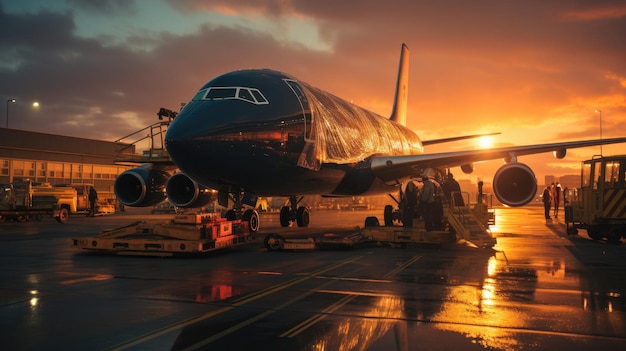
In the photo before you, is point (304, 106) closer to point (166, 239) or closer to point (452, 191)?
point (166, 239)

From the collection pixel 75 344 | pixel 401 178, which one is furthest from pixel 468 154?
pixel 75 344

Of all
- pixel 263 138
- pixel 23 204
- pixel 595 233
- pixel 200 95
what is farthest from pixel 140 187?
pixel 23 204

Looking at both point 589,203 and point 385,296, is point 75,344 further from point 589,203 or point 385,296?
point 589,203

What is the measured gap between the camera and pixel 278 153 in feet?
38.0

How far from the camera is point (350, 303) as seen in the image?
6285 mm

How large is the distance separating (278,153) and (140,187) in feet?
23.0

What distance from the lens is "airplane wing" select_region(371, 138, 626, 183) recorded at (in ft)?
49.7

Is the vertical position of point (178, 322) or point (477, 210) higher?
point (477, 210)

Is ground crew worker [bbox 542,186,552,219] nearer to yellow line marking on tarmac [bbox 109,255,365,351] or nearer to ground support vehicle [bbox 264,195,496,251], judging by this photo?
ground support vehicle [bbox 264,195,496,251]

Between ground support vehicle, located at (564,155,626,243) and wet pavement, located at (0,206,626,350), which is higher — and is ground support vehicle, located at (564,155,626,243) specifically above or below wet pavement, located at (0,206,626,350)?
above

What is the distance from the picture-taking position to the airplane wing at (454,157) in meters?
15.1

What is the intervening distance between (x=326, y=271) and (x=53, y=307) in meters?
4.48

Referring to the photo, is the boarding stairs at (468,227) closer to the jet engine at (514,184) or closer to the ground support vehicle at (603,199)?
the jet engine at (514,184)

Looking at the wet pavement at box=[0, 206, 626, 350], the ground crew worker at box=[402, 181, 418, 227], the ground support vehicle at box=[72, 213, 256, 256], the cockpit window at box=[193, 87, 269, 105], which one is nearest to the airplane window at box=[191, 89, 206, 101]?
the cockpit window at box=[193, 87, 269, 105]
